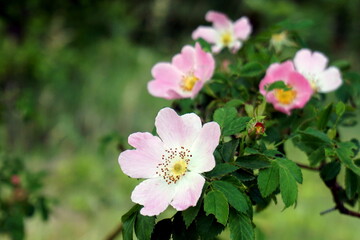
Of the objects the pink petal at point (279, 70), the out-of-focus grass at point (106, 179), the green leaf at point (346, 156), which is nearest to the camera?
the green leaf at point (346, 156)

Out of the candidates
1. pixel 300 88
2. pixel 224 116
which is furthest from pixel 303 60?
pixel 224 116

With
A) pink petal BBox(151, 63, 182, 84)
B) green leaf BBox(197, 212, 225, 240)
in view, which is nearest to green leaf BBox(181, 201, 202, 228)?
green leaf BBox(197, 212, 225, 240)

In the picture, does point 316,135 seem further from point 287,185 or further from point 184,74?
point 184,74

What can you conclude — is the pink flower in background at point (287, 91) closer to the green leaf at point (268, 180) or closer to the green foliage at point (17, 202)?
the green leaf at point (268, 180)

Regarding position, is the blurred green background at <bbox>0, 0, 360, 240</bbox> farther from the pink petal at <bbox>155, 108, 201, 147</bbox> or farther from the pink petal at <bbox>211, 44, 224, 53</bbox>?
the pink petal at <bbox>155, 108, 201, 147</bbox>

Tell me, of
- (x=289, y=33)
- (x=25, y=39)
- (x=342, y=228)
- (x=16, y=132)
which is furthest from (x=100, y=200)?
(x=289, y=33)

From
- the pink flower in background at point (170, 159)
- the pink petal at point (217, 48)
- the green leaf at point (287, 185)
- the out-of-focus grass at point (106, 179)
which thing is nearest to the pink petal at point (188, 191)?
the pink flower in background at point (170, 159)
